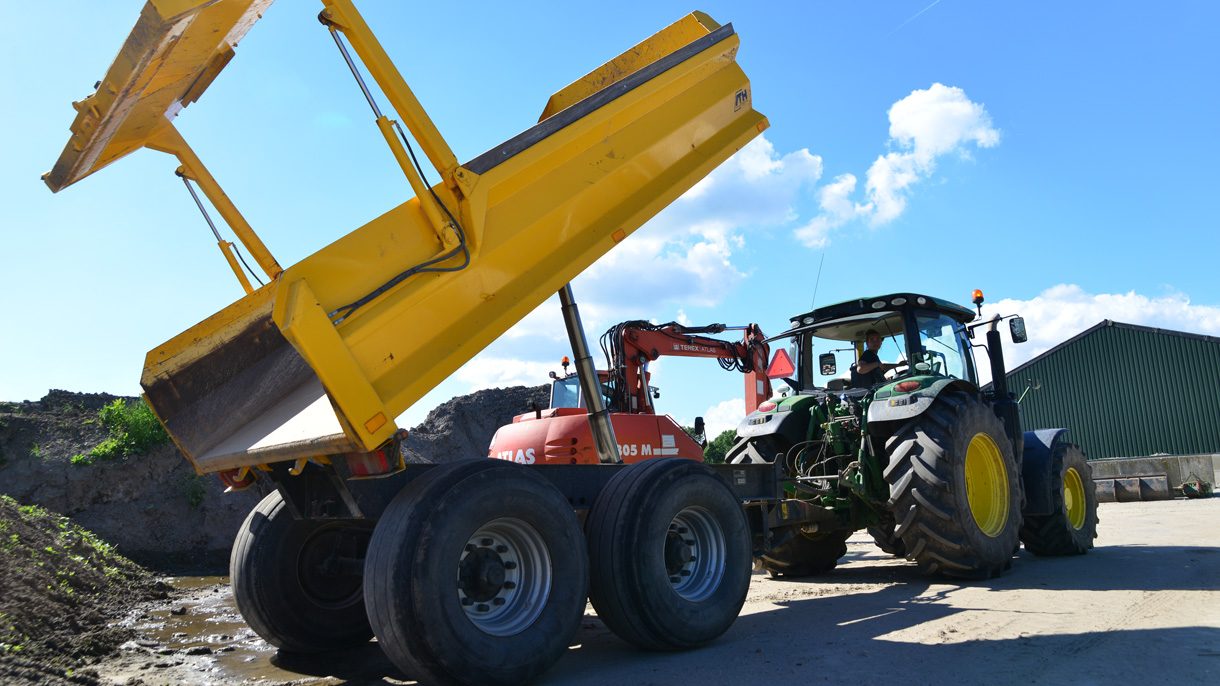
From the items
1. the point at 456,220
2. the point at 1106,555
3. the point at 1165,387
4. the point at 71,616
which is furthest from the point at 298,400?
the point at 1165,387

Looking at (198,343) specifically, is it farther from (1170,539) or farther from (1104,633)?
(1170,539)

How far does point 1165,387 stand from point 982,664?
81.7 ft

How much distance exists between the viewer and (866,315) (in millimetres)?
7863

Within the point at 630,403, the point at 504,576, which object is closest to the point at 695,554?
the point at 504,576

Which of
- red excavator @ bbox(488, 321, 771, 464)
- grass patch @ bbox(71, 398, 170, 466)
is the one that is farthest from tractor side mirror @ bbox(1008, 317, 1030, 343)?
grass patch @ bbox(71, 398, 170, 466)

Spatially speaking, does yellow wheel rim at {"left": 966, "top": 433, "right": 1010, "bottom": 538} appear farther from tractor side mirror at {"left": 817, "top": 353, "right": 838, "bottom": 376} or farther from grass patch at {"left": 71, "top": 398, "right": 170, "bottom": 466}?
grass patch at {"left": 71, "top": 398, "right": 170, "bottom": 466}

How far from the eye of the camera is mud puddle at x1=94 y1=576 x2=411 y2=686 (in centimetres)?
452

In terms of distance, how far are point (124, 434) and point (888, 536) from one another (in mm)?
13272

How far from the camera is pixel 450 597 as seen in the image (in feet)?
→ 11.9

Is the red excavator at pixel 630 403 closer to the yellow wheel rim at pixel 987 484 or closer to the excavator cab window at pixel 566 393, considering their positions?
the excavator cab window at pixel 566 393

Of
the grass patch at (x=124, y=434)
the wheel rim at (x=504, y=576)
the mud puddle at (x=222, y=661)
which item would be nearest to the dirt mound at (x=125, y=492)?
the grass patch at (x=124, y=434)

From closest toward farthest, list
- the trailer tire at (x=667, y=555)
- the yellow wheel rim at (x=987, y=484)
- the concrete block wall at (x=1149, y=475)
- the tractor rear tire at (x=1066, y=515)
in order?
1. the trailer tire at (x=667, y=555)
2. the yellow wheel rim at (x=987, y=484)
3. the tractor rear tire at (x=1066, y=515)
4. the concrete block wall at (x=1149, y=475)

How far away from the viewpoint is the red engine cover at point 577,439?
9.05 meters

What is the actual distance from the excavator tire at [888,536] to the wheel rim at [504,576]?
4.36 metres
